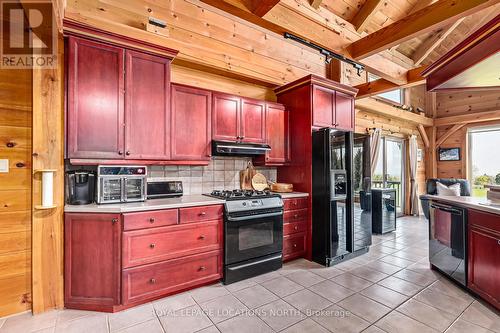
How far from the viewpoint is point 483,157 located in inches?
256

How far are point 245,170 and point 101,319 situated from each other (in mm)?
2340

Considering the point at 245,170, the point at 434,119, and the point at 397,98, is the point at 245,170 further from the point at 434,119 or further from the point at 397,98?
the point at 434,119

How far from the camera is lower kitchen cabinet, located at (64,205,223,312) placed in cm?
212

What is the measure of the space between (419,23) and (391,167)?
4.79m

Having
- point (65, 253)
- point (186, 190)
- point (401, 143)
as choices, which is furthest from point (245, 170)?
point (401, 143)

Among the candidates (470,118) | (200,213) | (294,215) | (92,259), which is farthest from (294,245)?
(470,118)

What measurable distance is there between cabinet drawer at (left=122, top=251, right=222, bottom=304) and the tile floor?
0.33 feet

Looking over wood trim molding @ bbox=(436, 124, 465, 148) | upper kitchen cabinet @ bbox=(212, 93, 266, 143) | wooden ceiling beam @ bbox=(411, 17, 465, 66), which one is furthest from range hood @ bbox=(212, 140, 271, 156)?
wood trim molding @ bbox=(436, 124, 465, 148)

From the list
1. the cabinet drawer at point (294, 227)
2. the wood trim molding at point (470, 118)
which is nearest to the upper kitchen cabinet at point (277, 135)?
the cabinet drawer at point (294, 227)

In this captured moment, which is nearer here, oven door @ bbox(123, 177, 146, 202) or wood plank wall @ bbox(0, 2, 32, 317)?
wood plank wall @ bbox(0, 2, 32, 317)

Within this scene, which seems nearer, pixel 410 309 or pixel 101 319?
pixel 101 319

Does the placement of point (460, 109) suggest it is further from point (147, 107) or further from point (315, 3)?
point (147, 107)

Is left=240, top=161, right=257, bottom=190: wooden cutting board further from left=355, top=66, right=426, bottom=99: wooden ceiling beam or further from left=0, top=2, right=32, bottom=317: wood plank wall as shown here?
left=355, top=66, right=426, bottom=99: wooden ceiling beam

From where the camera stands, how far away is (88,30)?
218 centimetres
